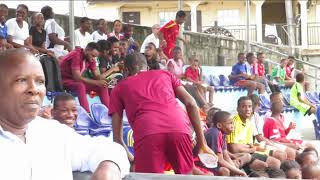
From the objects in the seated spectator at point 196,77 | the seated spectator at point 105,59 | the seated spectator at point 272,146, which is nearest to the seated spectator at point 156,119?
the seated spectator at point 272,146

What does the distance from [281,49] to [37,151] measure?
24685 millimetres

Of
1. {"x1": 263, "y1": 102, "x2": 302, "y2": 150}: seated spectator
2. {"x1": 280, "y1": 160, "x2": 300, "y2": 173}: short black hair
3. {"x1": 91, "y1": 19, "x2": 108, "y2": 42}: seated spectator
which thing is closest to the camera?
{"x1": 280, "y1": 160, "x2": 300, "y2": 173}: short black hair

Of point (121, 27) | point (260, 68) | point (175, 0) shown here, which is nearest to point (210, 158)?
point (121, 27)

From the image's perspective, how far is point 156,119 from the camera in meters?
4.45

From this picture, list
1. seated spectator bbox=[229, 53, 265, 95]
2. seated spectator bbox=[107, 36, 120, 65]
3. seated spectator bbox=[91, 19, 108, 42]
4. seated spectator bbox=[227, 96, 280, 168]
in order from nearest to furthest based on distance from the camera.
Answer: seated spectator bbox=[227, 96, 280, 168] < seated spectator bbox=[107, 36, 120, 65] < seated spectator bbox=[91, 19, 108, 42] < seated spectator bbox=[229, 53, 265, 95]

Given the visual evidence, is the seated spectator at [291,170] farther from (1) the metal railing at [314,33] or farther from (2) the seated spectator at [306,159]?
(1) the metal railing at [314,33]

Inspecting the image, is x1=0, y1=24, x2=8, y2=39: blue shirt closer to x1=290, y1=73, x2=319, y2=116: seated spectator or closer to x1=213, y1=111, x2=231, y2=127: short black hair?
x1=213, y1=111, x2=231, y2=127: short black hair

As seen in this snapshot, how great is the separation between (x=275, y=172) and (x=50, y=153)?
14.4 ft

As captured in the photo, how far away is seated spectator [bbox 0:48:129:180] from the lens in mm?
2033

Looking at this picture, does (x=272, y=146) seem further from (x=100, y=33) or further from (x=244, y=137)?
(x=100, y=33)

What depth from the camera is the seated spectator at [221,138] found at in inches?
232

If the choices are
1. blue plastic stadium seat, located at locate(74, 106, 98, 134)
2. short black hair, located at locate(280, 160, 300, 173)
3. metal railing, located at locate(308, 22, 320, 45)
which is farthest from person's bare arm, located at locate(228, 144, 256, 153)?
metal railing, located at locate(308, 22, 320, 45)

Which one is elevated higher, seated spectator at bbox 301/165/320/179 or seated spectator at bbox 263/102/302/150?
seated spectator at bbox 263/102/302/150

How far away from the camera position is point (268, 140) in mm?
8102
